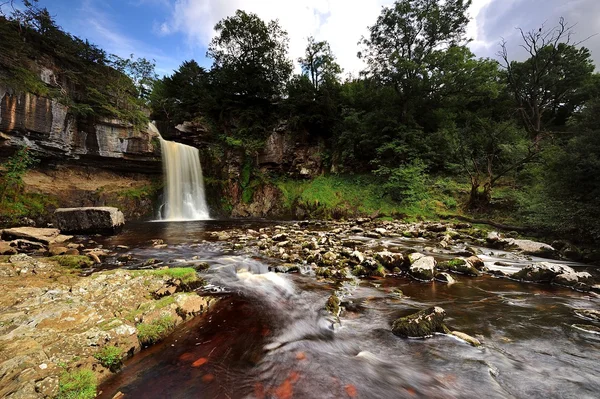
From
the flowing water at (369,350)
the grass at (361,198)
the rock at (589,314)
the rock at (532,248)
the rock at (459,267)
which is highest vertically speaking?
the grass at (361,198)

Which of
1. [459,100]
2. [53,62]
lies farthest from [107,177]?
[459,100]

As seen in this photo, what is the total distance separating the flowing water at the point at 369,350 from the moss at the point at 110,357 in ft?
0.35

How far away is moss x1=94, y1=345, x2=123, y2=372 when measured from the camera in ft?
7.88

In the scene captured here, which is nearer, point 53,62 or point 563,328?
point 563,328

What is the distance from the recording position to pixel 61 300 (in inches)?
130

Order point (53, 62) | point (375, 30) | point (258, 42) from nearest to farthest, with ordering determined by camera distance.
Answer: point (53, 62), point (375, 30), point (258, 42)

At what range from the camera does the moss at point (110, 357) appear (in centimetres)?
240

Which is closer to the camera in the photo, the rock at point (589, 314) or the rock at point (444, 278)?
the rock at point (589, 314)

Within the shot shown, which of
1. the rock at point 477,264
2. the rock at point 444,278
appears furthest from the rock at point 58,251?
the rock at point 477,264

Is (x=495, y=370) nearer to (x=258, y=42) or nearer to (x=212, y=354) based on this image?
(x=212, y=354)

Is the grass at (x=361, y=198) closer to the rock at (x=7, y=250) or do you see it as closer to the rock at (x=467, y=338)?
the rock at (x=467, y=338)

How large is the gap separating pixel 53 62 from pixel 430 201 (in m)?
25.0

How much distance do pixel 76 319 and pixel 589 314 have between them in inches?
284

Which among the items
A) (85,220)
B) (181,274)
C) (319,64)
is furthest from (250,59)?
(181,274)
